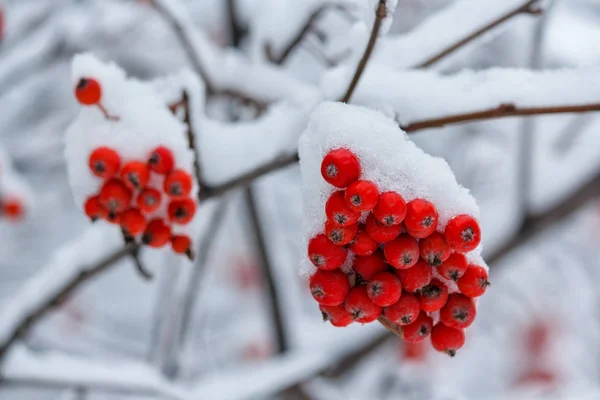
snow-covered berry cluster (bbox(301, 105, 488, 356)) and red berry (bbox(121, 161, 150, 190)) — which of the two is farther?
red berry (bbox(121, 161, 150, 190))

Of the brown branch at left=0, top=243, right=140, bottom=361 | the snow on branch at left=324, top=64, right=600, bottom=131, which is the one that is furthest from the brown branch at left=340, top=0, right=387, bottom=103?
the brown branch at left=0, top=243, right=140, bottom=361

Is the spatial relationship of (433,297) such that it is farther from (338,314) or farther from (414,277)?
(338,314)

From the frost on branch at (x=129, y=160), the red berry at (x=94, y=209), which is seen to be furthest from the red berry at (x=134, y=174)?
the red berry at (x=94, y=209)

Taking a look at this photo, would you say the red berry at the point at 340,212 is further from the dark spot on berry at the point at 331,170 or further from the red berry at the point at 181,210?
the red berry at the point at 181,210

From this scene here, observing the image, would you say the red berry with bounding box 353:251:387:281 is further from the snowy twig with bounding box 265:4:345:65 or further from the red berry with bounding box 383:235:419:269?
the snowy twig with bounding box 265:4:345:65

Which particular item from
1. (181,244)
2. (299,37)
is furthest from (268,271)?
(181,244)

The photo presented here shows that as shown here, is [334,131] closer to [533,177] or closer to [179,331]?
[533,177]
